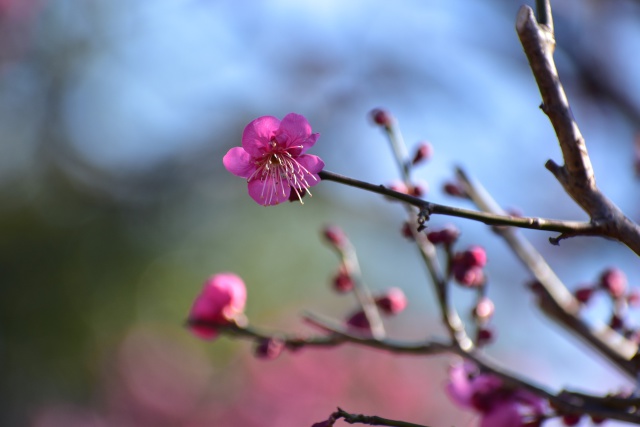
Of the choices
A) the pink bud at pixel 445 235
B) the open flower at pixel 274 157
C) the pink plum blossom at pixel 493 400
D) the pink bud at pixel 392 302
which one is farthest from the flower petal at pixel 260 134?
the pink bud at pixel 392 302

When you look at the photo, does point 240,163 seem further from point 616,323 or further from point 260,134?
point 616,323

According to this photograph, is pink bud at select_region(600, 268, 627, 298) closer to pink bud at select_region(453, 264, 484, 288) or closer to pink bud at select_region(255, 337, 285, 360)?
pink bud at select_region(453, 264, 484, 288)

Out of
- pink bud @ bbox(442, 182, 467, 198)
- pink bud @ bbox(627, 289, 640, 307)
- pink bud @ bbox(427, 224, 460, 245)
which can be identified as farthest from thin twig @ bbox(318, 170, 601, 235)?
pink bud @ bbox(627, 289, 640, 307)

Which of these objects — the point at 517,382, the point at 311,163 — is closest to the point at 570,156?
the point at 311,163

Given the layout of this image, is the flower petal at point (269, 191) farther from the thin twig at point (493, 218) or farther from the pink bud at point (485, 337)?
the pink bud at point (485, 337)

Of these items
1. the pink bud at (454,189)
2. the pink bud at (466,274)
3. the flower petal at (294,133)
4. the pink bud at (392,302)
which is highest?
the pink bud at (454,189)
